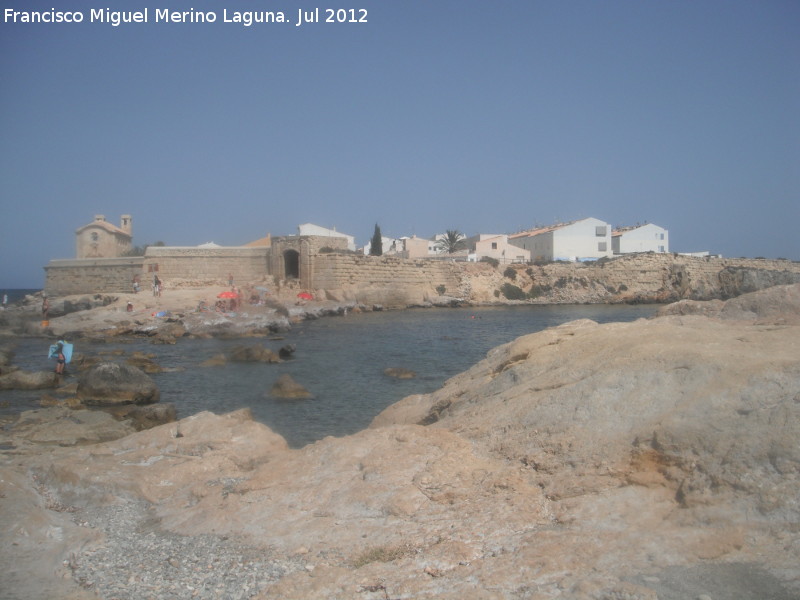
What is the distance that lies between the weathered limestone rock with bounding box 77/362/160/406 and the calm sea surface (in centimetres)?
69

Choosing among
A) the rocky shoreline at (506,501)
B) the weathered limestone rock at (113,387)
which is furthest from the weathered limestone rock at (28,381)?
the rocky shoreline at (506,501)

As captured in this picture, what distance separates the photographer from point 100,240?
43.5 metres

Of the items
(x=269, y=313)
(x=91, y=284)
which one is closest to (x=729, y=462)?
(x=269, y=313)

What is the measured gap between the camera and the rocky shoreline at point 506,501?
142 inches

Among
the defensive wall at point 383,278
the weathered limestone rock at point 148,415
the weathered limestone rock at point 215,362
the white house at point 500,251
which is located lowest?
the weathered limestone rock at point 148,415

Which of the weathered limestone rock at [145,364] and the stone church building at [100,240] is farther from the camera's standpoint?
the stone church building at [100,240]

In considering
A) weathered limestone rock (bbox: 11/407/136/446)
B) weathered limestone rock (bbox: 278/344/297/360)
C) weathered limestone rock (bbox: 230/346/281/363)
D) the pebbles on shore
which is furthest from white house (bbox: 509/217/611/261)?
the pebbles on shore

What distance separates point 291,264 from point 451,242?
29.5 m

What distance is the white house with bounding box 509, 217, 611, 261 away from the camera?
58.8 metres

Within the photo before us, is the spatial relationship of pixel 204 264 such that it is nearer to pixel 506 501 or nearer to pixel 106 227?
pixel 106 227

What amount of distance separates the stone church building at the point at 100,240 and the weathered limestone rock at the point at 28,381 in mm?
30891

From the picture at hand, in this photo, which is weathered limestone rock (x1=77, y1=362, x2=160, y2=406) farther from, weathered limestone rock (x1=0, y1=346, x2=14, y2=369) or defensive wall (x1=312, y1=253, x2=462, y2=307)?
defensive wall (x1=312, y1=253, x2=462, y2=307)

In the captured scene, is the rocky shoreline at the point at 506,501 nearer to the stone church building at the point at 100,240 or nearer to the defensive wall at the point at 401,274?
the defensive wall at the point at 401,274

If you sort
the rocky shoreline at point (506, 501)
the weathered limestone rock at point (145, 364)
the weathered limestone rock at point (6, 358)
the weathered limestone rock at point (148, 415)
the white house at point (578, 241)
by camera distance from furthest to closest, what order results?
1. the white house at point (578, 241)
2. the weathered limestone rock at point (6, 358)
3. the weathered limestone rock at point (145, 364)
4. the weathered limestone rock at point (148, 415)
5. the rocky shoreline at point (506, 501)
